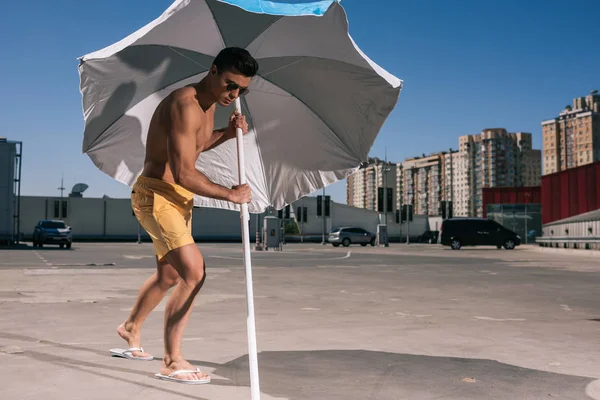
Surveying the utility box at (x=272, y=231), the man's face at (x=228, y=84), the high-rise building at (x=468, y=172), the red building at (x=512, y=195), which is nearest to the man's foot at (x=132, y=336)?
the man's face at (x=228, y=84)

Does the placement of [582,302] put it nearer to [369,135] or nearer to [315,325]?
[315,325]

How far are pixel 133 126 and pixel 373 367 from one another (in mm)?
2406

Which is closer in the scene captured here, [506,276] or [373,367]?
[373,367]

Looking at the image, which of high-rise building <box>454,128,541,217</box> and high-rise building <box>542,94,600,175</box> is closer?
high-rise building <box>542,94,600,175</box>

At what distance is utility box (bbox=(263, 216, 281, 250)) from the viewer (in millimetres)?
33781

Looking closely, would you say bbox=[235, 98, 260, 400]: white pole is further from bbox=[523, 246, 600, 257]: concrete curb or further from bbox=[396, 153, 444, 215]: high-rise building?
bbox=[396, 153, 444, 215]: high-rise building

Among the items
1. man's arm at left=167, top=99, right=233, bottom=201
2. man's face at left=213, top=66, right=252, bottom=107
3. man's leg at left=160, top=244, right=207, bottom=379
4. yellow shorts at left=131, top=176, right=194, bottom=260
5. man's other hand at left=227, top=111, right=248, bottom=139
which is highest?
man's face at left=213, top=66, right=252, bottom=107

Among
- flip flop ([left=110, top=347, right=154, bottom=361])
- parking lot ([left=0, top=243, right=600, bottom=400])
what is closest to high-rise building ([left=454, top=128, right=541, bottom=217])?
parking lot ([left=0, top=243, right=600, bottom=400])

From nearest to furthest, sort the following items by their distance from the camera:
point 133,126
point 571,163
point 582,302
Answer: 1. point 133,126
2. point 582,302
3. point 571,163

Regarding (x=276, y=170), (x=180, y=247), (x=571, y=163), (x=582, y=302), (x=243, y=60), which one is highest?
(x=571, y=163)

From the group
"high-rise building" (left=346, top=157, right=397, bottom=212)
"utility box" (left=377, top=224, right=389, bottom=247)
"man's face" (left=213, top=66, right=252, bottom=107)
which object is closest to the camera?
"man's face" (left=213, top=66, right=252, bottom=107)

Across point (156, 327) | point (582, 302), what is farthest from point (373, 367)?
point (582, 302)

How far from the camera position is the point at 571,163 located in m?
117

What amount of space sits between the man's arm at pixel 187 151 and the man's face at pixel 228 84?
0.52 feet
